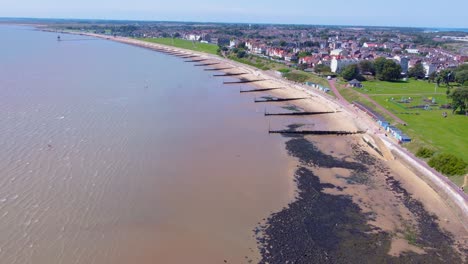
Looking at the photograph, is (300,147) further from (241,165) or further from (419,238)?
(419,238)

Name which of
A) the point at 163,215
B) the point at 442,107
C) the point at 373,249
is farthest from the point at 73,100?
the point at 442,107

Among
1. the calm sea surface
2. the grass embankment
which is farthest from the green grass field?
the calm sea surface

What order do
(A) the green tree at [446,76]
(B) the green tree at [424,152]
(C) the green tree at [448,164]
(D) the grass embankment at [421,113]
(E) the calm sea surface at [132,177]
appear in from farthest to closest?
1. (A) the green tree at [446,76]
2. (D) the grass embankment at [421,113]
3. (B) the green tree at [424,152]
4. (C) the green tree at [448,164]
5. (E) the calm sea surface at [132,177]

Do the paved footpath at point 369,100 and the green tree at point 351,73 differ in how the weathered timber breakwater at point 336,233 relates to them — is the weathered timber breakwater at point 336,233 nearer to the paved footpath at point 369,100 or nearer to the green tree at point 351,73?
the paved footpath at point 369,100

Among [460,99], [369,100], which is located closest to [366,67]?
[369,100]

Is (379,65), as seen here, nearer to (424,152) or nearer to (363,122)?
(363,122)

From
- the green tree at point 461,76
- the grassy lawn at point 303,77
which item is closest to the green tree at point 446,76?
the green tree at point 461,76

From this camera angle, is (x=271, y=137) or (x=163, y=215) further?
(x=271, y=137)
